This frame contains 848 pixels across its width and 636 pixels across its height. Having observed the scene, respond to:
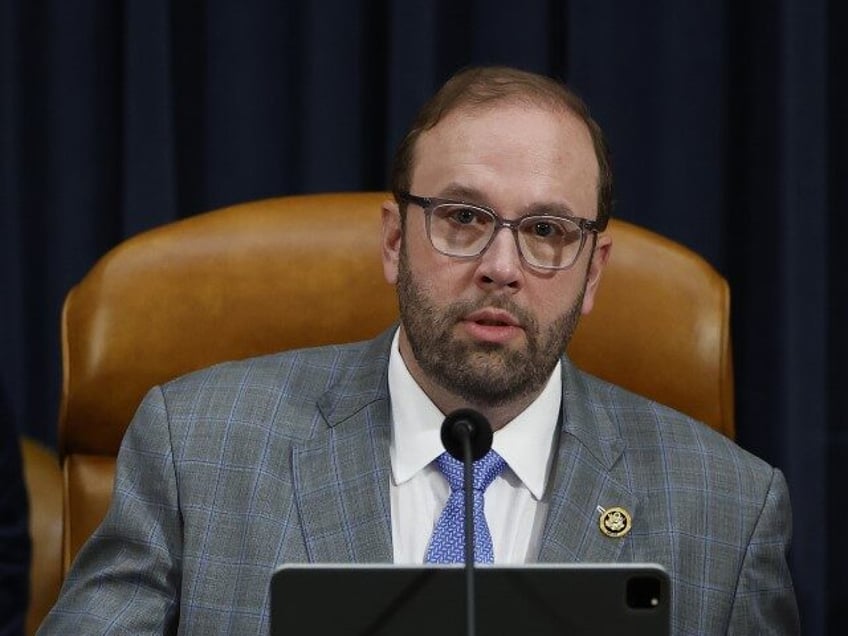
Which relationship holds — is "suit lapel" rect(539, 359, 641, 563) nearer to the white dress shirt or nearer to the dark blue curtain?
the white dress shirt

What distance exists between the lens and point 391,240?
1.82 meters

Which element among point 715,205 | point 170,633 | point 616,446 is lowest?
point 170,633

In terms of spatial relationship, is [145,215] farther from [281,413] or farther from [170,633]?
[170,633]

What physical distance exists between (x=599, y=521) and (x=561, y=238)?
313 mm

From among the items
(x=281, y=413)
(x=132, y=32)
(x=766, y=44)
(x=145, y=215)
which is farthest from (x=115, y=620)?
(x=766, y=44)

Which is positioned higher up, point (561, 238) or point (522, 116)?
point (522, 116)

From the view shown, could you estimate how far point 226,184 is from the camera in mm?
2553

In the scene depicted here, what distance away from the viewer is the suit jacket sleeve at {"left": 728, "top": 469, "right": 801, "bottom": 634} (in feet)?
5.69

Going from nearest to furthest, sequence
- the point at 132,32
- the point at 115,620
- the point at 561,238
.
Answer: the point at 115,620
the point at 561,238
the point at 132,32

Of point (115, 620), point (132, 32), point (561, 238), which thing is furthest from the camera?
point (132, 32)

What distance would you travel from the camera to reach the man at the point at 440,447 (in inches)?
65.8

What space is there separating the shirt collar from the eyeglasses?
171 millimetres

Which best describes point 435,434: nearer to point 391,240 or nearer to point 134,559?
point 391,240

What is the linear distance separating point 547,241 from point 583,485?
27cm
